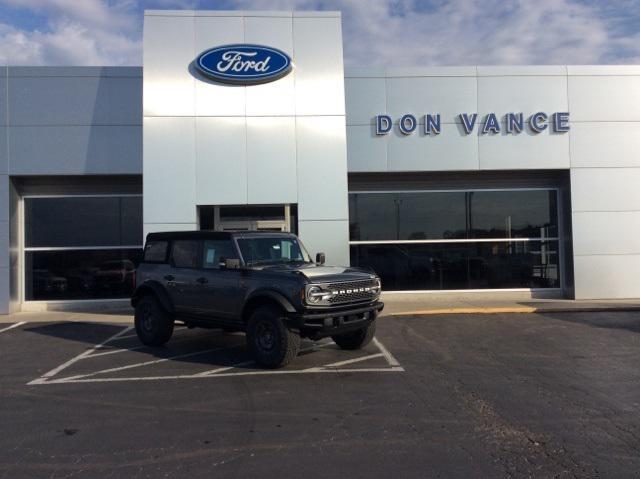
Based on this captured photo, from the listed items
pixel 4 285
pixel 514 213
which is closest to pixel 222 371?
pixel 4 285

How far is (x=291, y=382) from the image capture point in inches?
277

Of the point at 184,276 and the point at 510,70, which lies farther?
the point at 510,70

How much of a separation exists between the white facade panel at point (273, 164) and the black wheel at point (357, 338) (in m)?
5.57

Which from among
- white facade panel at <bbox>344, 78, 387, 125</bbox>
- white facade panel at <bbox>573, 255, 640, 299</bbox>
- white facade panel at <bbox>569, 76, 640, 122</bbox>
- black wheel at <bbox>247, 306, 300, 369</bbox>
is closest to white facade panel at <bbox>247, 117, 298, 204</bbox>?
white facade panel at <bbox>344, 78, 387, 125</bbox>

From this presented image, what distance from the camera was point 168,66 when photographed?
1362 centimetres

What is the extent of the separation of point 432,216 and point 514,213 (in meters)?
2.61

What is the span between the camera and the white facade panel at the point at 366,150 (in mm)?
15578

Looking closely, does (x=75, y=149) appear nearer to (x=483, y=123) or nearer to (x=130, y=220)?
(x=130, y=220)

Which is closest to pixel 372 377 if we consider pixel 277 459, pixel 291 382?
pixel 291 382

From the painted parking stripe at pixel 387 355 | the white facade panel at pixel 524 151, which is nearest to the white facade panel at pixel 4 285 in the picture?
the painted parking stripe at pixel 387 355

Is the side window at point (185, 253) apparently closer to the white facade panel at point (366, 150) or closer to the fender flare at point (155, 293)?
the fender flare at point (155, 293)

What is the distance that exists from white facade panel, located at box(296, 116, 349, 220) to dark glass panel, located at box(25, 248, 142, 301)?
5746 mm

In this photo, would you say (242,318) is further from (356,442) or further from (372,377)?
(356,442)

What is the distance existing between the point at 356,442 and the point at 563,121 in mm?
13758
